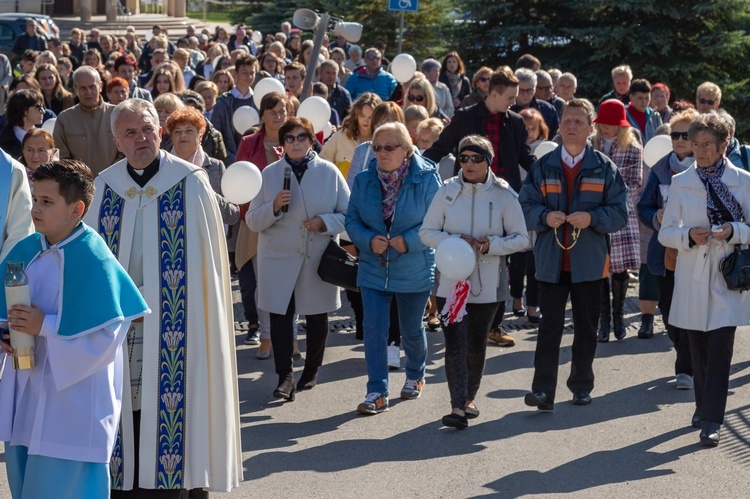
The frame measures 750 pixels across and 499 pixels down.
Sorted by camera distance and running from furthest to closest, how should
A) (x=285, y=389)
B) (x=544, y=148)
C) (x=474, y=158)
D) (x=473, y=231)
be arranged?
1. (x=544, y=148)
2. (x=285, y=389)
3. (x=473, y=231)
4. (x=474, y=158)

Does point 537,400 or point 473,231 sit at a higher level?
point 473,231

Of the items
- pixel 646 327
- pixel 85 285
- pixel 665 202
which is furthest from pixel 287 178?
pixel 85 285

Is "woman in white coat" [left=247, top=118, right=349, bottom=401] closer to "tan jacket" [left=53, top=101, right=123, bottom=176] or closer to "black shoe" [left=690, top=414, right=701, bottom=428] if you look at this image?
"tan jacket" [left=53, top=101, right=123, bottom=176]

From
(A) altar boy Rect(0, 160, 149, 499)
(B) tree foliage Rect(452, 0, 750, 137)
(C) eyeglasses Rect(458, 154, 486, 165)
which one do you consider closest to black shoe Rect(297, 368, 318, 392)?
(C) eyeglasses Rect(458, 154, 486, 165)

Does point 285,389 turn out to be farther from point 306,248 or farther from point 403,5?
point 403,5

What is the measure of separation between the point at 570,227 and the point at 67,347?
4240mm

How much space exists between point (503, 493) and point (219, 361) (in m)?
1.86

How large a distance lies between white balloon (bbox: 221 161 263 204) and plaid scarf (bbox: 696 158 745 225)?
293cm

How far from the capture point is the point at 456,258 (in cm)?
767

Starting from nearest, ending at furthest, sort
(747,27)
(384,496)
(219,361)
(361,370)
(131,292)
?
(131,292), (219,361), (384,496), (361,370), (747,27)

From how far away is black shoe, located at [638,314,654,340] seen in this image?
10578 mm

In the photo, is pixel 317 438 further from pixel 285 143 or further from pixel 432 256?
pixel 285 143

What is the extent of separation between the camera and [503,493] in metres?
6.80

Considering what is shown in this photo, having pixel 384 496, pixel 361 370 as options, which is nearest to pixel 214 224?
pixel 384 496
